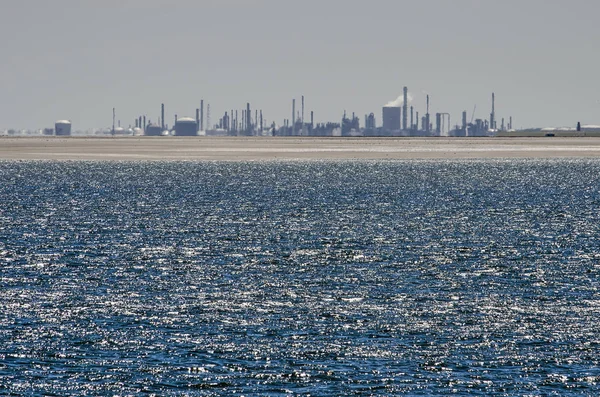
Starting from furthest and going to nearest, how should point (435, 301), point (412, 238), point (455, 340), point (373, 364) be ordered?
point (412, 238) → point (435, 301) → point (455, 340) → point (373, 364)

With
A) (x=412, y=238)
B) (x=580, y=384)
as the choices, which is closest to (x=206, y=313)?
(x=580, y=384)

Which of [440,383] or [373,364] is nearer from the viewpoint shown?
[440,383]

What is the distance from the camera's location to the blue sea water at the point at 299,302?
33.1 meters

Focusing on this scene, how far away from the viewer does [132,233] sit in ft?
245

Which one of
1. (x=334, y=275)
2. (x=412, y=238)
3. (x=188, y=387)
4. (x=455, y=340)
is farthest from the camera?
(x=412, y=238)

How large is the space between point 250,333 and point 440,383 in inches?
360

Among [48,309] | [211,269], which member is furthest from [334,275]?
[48,309]

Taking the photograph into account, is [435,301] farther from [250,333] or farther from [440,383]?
[440,383]

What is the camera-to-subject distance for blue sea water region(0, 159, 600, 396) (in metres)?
33.1

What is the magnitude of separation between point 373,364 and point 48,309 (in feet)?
51.5

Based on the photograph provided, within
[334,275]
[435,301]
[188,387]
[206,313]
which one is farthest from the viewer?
[334,275]

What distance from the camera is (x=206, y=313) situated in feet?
141

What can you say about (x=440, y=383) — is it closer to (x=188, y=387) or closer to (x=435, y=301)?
(x=188, y=387)

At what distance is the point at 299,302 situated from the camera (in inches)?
1793
